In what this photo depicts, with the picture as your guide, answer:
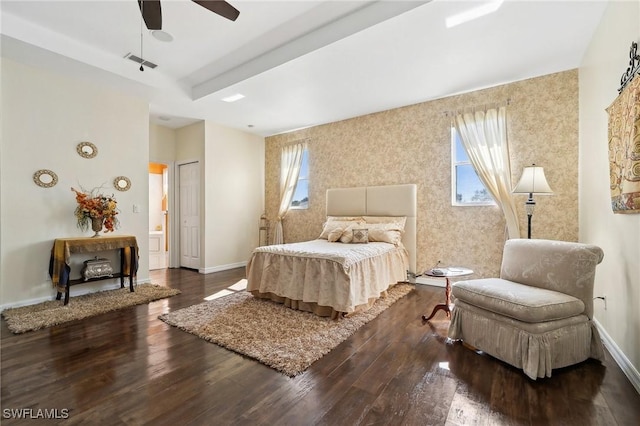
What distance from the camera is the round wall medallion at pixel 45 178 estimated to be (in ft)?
11.3

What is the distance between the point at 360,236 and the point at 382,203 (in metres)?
0.93

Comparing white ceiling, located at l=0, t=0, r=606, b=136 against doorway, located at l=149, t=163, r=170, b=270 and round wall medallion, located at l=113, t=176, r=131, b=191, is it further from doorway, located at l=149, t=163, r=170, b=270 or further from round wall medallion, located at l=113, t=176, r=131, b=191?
doorway, located at l=149, t=163, r=170, b=270

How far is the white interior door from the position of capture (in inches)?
218

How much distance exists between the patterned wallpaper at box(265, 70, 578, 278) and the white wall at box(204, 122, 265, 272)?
963 mm

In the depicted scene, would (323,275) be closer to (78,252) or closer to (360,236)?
(360,236)

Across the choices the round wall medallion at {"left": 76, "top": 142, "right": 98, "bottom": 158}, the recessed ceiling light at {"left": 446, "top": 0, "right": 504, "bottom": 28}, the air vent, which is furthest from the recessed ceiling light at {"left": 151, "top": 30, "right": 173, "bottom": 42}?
the recessed ceiling light at {"left": 446, "top": 0, "right": 504, "bottom": 28}

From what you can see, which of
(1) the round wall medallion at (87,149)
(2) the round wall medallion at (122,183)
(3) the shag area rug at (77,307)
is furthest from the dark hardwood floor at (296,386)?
(1) the round wall medallion at (87,149)

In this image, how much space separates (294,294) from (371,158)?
9.39 ft

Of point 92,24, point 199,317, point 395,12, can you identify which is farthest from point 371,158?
point 92,24

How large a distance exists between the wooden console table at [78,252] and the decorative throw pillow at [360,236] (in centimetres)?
307

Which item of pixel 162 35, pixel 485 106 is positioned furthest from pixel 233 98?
pixel 485 106

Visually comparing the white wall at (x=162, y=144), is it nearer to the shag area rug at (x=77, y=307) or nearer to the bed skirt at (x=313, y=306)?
the shag area rug at (x=77, y=307)

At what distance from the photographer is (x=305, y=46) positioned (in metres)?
3.05

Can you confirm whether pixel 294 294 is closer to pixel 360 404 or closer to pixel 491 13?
pixel 360 404
